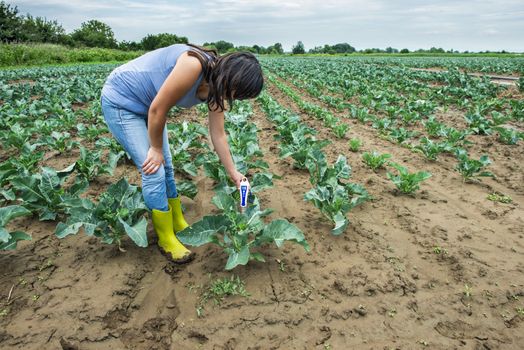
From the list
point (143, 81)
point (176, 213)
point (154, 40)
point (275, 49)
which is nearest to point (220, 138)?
point (143, 81)

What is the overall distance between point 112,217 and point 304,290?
1488 millimetres

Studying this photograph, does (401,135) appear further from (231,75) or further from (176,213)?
(231,75)

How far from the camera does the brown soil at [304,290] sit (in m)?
1.94

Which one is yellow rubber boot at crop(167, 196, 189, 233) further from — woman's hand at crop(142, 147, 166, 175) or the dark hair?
the dark hair

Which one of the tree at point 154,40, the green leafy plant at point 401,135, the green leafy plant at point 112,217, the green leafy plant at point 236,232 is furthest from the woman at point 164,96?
the tree at point 154,40

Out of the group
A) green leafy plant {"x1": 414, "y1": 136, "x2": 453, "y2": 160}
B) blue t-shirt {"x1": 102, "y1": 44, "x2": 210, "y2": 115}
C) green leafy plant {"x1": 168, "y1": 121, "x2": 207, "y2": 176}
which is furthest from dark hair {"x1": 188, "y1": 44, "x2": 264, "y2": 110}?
green leafy plant {"x1": 414, "y1": 136, "x2": 453, "y2": 160}

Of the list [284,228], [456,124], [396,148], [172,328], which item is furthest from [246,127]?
[456,124]

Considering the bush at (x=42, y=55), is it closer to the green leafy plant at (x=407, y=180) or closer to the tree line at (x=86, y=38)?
the tree line at (x=86, y=38)

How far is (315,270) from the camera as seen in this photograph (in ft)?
8.17

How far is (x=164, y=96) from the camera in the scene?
1927 mm

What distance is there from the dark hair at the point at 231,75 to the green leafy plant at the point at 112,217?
1083mm

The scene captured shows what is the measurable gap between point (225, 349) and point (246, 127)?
401 centimetres

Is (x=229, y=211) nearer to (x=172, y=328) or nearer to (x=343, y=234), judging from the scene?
(x=172, y=328)

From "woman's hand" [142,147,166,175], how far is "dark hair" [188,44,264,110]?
0.56m
